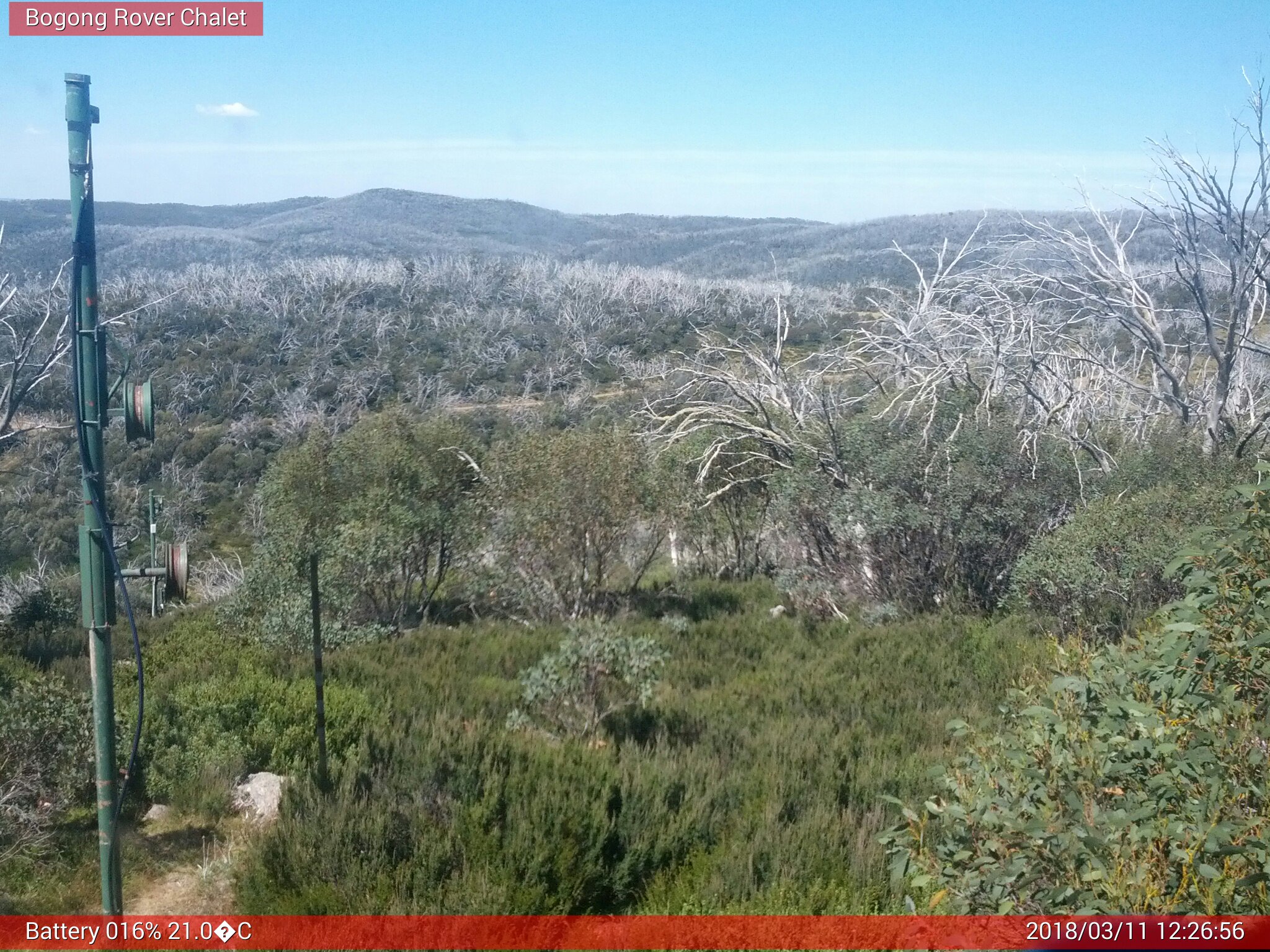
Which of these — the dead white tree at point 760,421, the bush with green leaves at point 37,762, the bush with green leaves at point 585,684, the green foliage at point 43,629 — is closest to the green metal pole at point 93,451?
the bush with green leaves at point 37,762

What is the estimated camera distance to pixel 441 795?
17.3 feet

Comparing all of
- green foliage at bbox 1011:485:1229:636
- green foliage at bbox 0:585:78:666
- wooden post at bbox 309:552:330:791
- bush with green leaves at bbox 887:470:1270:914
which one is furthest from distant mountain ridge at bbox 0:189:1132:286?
bush with green leaves at bbox 887:470:1270:914

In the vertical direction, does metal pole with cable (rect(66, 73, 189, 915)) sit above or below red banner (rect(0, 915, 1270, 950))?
above

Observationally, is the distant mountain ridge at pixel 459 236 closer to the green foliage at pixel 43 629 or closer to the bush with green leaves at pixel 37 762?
the green foliage at pixel 43 629

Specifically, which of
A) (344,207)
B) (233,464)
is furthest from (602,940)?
(344,207)

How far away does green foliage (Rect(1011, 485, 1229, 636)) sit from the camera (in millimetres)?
8945

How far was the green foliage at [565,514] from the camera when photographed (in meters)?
11.9

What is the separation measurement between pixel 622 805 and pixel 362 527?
23.4ft

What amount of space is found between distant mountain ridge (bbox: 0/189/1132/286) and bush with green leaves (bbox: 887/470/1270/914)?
39.8 metres

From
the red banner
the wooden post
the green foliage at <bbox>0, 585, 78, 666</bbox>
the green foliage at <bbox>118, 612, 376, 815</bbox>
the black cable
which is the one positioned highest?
the black cable

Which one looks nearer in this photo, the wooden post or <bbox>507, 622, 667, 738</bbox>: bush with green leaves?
the wooden post

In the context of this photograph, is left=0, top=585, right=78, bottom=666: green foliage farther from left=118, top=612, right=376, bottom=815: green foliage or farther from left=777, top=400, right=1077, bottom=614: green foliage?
left=777, top=400, right=1077, bottom=614: green foliage

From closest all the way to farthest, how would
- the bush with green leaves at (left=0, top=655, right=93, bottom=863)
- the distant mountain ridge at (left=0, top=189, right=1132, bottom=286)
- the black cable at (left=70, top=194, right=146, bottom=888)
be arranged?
the black cable at (left=70, top=194, right=146, bottom=888) → the bush with green leaves at (left=0, top=655, right=93, bottom=863) → the distant mountain ridge at (left=0, top=189, right=1132, bottom=286)

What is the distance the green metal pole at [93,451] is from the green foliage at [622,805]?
1103 mm
